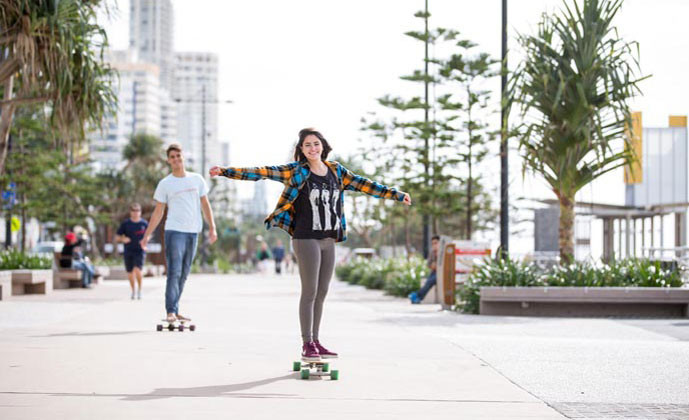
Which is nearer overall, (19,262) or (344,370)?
(344,370)

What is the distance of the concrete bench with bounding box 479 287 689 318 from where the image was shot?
14188 millimetres

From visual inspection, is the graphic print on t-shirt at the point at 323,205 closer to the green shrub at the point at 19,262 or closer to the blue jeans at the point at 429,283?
the blue jeans at the point at 429,283

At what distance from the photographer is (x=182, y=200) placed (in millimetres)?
10750

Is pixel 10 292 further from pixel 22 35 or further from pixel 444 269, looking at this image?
pixel 444 269

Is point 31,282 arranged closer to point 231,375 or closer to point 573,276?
point 573,276

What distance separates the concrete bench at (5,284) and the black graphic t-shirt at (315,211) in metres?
10.8

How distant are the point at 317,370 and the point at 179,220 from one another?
3918 mm

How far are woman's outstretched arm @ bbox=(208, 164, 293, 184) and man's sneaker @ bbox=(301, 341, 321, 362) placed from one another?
1174 millimetres

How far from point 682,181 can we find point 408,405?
30172 mm

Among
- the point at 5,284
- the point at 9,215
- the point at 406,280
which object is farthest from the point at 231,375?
the point at 9,215

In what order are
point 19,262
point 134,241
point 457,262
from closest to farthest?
point 457,262 → point 134,241 → point 19,262

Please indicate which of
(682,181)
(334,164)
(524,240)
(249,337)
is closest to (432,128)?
(682,181)

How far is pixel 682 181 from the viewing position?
3409 cm

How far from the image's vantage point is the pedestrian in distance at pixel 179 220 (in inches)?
417
